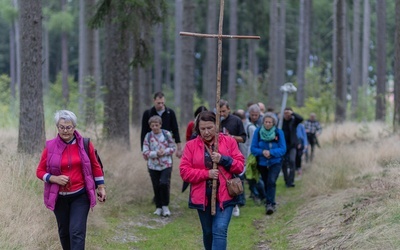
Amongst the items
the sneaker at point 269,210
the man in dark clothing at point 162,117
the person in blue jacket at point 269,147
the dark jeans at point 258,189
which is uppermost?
the man in dark clothing at point 162,117

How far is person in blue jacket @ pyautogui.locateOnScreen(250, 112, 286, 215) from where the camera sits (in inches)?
411

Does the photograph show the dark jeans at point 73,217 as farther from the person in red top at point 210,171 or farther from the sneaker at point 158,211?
the sneaker at point 158,211

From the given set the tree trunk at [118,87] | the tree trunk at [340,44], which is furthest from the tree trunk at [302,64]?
the tree trunk at [118,87]

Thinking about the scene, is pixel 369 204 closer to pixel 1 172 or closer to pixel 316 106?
pixel 1 172

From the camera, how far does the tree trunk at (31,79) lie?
10070 mm

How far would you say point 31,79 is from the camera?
33.5 ft

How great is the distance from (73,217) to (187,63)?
14.1 m

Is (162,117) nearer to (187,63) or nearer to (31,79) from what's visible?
(31,79)

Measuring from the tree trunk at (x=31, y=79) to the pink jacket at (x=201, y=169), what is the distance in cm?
450

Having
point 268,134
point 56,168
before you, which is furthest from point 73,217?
point 268,134

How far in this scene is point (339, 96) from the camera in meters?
25.4

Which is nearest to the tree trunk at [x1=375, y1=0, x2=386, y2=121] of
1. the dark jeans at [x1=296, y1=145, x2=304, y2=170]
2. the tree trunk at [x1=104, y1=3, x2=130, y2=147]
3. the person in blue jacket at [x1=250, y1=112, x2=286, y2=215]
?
the dark jeans at [x1=296, y1=145, x2=304, y2=170]

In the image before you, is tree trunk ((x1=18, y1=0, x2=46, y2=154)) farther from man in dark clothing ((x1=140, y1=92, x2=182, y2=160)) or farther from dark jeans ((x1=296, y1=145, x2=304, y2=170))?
dark jeans ((x1=296, y1=145, x2=304, y2=170))

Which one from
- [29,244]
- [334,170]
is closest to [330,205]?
[334,170]
